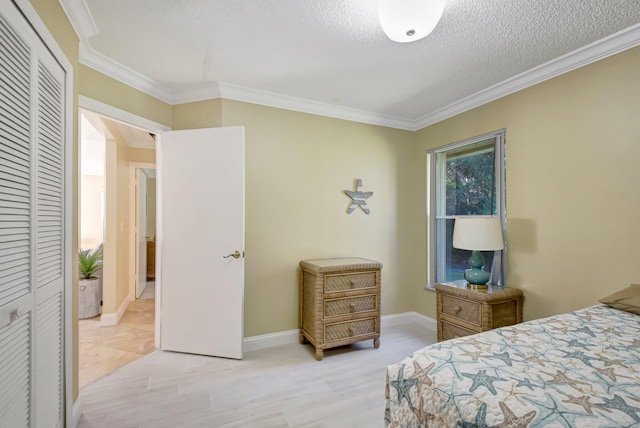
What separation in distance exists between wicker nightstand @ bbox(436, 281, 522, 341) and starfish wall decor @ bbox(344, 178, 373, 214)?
122 cm

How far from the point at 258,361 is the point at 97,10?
283 centimetres

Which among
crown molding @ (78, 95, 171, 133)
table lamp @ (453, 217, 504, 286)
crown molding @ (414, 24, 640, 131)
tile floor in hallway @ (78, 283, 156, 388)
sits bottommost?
tile floor in hallway @ (78, 283, 156, 388)

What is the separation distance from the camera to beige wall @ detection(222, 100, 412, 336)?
2875mm

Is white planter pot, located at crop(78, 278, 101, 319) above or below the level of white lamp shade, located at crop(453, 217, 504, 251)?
below

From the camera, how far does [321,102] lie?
309 cm

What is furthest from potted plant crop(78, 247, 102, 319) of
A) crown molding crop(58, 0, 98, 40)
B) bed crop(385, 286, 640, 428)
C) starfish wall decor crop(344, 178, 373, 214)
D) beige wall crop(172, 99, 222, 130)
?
bed crop(385, 286, 640, 428)

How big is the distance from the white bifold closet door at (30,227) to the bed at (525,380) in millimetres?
1562

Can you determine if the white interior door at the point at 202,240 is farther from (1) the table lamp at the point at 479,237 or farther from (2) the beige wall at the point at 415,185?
(1) the table lamp at the point at 479,237

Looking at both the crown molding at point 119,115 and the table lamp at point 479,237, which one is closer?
the crown molding at point 119,115

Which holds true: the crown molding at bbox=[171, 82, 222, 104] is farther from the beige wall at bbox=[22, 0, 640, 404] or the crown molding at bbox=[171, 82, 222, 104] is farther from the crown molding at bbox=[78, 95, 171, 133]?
the crown molding at bbox=[78, 95, 171, 133]

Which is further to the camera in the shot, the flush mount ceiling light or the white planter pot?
the white planter pot

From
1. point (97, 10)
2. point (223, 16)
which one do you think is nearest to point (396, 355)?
point (223, 16)

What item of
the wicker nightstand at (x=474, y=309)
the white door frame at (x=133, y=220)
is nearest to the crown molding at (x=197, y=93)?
the white door frame at (x=133, y=220)

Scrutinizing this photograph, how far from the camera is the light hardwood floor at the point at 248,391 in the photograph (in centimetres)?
184
